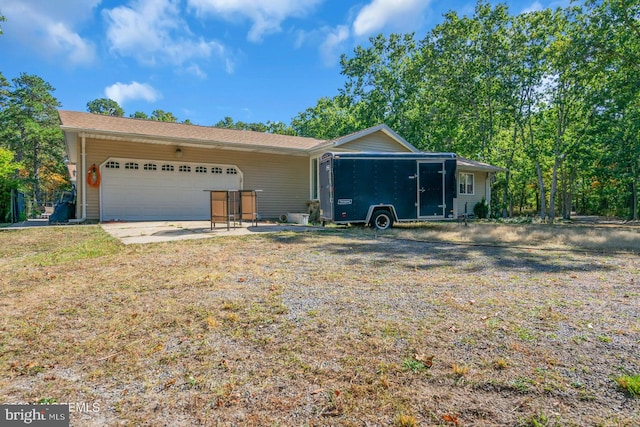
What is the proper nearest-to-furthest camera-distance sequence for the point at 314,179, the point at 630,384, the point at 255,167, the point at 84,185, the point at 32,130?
1. the point at 630,384
2. the point at 84,185
3. the point at 255,167
4. the point at 314,179
5. the point at 32,130

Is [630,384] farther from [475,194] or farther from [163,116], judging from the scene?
[163,116]

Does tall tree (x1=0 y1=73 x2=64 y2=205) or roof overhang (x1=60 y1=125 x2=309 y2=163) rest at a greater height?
tall tree (x1=0 y1=73 x2=64 y2=205)

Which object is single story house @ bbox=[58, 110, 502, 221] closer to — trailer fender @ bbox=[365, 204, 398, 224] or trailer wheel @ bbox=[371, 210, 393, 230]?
trailer fender @ bbox=[365, 204, 398, 224]

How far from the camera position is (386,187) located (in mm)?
10352

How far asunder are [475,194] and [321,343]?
1912 centimetres

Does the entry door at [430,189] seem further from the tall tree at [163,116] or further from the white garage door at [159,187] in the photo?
the tall tree at [163,116]

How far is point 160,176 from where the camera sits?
13.1m

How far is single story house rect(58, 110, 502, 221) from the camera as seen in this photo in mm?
11883

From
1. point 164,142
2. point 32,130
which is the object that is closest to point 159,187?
point 164,142

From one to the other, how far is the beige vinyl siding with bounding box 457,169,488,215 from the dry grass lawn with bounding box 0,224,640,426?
47.4 feet

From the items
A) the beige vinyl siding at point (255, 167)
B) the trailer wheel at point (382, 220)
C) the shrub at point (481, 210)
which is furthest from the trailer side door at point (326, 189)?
the shrub at point (481, 210)

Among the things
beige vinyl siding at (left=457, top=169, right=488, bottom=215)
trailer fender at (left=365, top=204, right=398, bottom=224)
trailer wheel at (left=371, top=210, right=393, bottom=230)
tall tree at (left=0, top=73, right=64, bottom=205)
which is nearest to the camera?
trailer fender at (left=365, top=204, right=398, bottom=224)

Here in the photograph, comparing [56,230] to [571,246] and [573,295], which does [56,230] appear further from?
[571,246]

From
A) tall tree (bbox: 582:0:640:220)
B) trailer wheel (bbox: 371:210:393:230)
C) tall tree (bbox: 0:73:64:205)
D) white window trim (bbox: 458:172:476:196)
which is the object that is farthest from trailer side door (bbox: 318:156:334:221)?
tall tree (bbox: 0:73:64:205)
